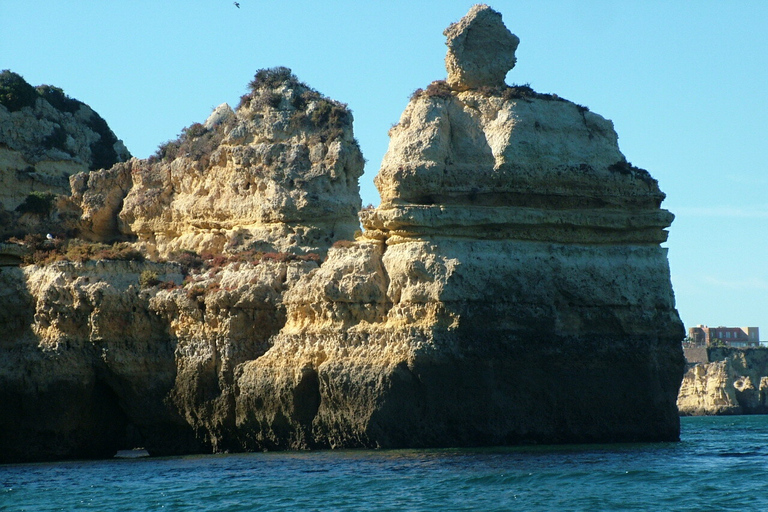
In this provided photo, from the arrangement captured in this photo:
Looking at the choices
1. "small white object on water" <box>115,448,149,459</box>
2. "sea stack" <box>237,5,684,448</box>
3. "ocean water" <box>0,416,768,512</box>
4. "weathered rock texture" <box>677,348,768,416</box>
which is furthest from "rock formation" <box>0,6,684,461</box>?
"weathered rock texture" <box>677,348,768,416</box>

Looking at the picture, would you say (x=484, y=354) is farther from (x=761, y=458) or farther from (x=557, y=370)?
(x=761, y=458)

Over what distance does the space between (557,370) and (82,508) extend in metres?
13.2

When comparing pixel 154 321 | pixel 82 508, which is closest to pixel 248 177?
pixel 154 321

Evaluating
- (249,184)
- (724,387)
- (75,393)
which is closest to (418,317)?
(75,393)

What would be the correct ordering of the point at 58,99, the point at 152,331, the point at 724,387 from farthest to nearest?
the point at 724,387 → the point at 58,99 → the point at 152,331

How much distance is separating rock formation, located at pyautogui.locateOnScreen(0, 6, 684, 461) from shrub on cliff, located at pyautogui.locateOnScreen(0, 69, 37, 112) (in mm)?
12542

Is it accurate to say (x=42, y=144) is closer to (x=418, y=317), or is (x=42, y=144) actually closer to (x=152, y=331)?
(x=152, y=331)

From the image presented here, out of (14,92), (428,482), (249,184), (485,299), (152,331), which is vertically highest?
(14,92)

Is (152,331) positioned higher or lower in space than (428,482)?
higher

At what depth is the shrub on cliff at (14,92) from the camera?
5656 cm

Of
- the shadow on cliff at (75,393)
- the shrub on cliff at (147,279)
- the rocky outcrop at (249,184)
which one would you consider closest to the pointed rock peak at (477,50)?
the rocky outcrop at (249,184)

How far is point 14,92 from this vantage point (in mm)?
56938

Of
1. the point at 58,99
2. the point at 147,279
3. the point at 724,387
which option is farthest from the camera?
the point at 724,387

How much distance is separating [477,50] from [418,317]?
856cm
